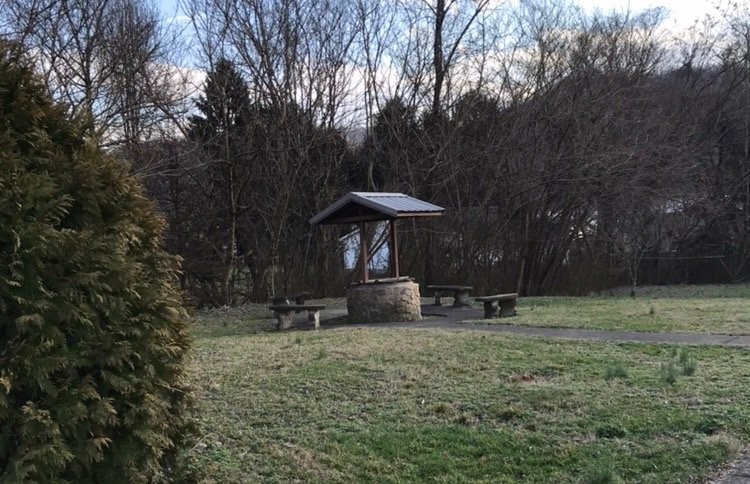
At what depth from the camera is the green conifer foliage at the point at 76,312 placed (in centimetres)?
309

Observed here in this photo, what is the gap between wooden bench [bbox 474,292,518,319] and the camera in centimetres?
1413

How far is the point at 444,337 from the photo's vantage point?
35.5ft

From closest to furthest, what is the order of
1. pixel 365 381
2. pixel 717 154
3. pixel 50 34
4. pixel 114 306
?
1. pixel 114 306
2. pixel 365 381
3. pixel 50 34
4. pixel 717 154

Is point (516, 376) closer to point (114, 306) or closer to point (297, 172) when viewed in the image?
point (114, 306)

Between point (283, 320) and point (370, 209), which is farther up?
point (370, 209)

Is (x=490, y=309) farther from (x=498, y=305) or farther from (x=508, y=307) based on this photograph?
(x=508, y=307)

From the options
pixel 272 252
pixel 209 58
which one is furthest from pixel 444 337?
pixel 209 58

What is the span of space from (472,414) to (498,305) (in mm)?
8537

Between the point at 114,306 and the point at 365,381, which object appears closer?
the point at 114,306

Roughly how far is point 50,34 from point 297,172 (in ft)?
29.4

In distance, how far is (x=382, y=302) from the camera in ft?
45.2

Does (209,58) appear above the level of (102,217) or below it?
above

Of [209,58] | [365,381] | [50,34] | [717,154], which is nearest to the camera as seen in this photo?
[365,381]

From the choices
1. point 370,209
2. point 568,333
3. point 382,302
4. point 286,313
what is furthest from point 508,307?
point 286,313
